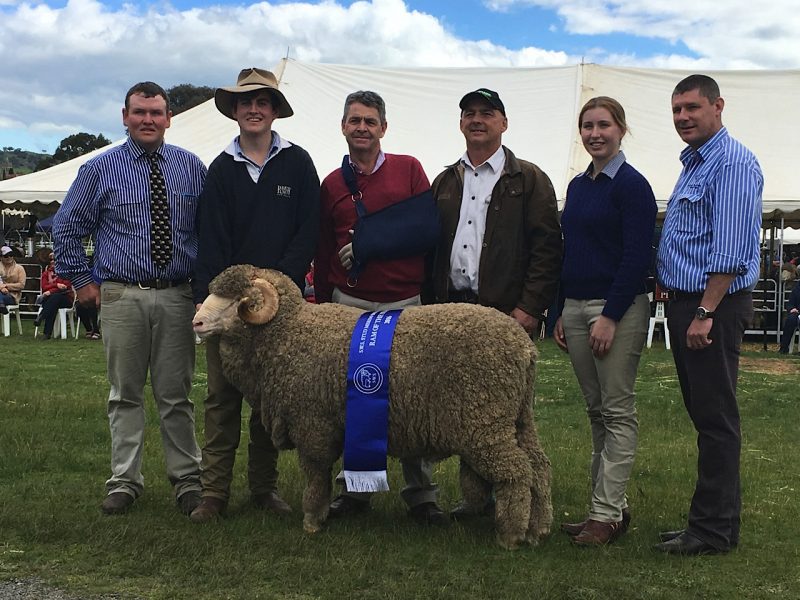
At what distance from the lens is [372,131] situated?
518 centimetres

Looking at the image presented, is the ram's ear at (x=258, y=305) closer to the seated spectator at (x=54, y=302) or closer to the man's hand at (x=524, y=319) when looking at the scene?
the man's hand at (x=524, y=319)

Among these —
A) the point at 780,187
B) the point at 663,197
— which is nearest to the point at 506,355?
the point at 663,197

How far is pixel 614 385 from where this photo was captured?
473 cm

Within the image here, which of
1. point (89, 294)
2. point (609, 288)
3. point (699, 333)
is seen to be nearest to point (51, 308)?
point (89, 294)

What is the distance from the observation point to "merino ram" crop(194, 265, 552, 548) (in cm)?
454

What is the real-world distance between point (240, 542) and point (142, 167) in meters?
2.30

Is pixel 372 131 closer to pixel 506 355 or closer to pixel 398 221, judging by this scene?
pixel 398 221

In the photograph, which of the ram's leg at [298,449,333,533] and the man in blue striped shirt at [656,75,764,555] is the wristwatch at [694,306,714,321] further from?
the ram's leg at [298,449,333,533]

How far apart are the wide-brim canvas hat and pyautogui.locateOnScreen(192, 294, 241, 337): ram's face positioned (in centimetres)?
125

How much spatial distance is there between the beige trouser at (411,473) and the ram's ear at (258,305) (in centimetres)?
63

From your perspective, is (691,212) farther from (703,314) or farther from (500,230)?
(500,230)

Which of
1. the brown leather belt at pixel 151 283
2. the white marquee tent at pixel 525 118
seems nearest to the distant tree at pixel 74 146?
the white marquee tent at pixel 525 118

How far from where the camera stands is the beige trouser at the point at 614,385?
4.71 m

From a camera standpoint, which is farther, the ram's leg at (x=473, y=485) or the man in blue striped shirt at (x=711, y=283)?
the ram's leg at (x=473, y=485)
